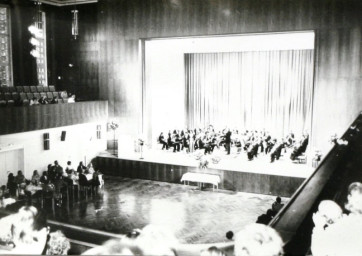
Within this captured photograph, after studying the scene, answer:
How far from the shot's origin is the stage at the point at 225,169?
1277cm

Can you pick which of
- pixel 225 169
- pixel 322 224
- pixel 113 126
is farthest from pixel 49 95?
pixel 322 224

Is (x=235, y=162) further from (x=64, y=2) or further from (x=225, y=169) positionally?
(x=64, y=2)

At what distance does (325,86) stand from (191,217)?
23.1 ft

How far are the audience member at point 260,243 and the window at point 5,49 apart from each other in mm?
15131

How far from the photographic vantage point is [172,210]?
11320mm

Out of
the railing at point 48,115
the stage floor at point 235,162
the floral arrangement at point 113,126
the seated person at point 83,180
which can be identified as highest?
the railing at point 48,115

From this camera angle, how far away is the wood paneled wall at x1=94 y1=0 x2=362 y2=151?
13289 millimetres

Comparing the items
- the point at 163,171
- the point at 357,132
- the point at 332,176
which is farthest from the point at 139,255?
the point at 163,171

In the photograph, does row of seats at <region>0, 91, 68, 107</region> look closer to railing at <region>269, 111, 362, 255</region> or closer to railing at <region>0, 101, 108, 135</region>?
railing at <region>0, 101, 108, 135</region>

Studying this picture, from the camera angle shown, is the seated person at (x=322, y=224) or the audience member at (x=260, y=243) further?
the seated person at (x=322, y=224)

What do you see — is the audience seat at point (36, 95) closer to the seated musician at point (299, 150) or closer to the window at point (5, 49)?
the window at point (5, 49)

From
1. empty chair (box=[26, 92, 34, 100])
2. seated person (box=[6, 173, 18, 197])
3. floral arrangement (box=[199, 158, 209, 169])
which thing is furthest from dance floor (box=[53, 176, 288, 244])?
empty chair (box=[26, 92, 34, 100])

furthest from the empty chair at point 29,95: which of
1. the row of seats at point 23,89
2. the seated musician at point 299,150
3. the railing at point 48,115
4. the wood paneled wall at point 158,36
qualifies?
the seated musician at point 299,150

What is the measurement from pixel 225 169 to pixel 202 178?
2.88ft
